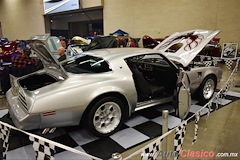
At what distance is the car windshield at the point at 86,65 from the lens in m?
2.57

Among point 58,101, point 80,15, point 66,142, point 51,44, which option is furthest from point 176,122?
point 80,15

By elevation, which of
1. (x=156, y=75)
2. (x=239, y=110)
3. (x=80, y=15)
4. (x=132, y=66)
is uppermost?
(x=80, y=15)

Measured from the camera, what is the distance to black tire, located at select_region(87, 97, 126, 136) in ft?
7.48

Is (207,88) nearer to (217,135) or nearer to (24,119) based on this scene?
(217,135)

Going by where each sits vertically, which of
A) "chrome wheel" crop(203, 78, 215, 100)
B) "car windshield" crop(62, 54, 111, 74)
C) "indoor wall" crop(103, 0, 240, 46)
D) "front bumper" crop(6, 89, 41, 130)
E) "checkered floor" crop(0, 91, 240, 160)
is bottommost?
"checkered floor" crop(0, 91, 240, 160)

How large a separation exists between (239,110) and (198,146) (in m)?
1.79

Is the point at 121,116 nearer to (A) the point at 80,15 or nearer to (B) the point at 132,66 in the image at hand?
(B) the point at 132,66

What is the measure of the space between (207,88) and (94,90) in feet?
9.02

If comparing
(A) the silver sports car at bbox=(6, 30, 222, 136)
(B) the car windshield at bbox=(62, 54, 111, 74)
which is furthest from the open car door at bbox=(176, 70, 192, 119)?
(B) the car windshield at bbox=(62, 54, 111, 74)

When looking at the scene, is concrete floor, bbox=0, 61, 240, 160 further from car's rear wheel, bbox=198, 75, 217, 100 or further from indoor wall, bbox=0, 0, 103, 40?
Result: indoor wall, bbox=0, 0, 103, 40

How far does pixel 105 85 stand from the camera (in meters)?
2.33

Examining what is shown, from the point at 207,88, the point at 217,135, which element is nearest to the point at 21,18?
the point at 207,88

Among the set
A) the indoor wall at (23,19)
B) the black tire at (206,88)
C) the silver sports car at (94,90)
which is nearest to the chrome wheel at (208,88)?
the black tire at (206,88)

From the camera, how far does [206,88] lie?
3832 mm
